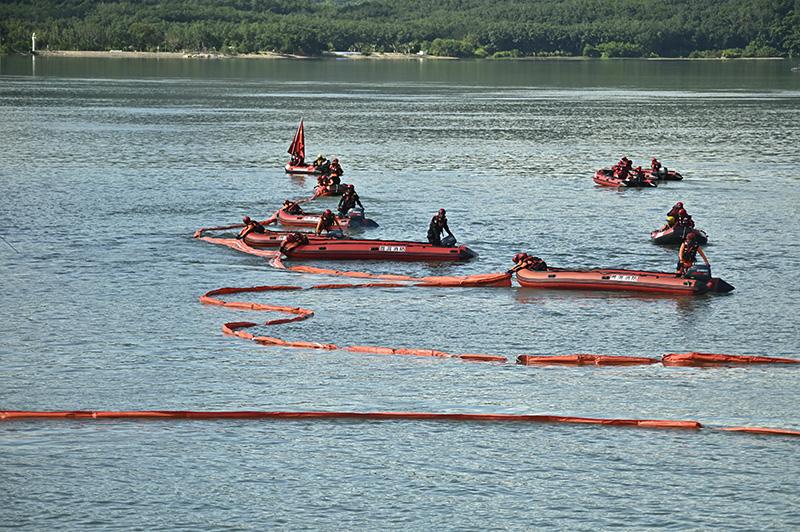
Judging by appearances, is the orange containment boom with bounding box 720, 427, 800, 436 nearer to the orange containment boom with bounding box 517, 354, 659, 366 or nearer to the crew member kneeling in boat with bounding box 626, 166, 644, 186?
the orange containment boom with bounding box 517, 354, 659, 366

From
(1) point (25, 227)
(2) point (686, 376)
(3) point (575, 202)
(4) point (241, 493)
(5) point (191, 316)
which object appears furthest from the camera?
(3) point (575, 202)

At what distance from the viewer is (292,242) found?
6456 centimetres

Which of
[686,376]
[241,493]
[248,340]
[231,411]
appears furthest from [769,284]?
[241,493]

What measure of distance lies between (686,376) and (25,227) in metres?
42.8

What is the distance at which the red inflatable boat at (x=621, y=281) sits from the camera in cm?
5738

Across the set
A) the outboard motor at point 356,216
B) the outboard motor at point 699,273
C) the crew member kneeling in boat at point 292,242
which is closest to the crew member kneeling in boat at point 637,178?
the outboard motor at point 356,216

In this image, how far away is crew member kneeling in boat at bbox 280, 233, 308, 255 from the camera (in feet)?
211

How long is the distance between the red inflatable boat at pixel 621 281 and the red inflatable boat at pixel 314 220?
17674mm

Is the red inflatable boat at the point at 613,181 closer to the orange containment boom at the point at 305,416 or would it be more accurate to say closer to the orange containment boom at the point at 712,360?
the orange containment boom at the point at 712,360

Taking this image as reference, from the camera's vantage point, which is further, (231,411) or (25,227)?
(25,227)

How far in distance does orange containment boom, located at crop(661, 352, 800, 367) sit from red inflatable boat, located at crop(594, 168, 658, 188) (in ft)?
165

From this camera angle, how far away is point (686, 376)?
147 ft

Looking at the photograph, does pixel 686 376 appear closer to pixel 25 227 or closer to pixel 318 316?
pixel 318 316

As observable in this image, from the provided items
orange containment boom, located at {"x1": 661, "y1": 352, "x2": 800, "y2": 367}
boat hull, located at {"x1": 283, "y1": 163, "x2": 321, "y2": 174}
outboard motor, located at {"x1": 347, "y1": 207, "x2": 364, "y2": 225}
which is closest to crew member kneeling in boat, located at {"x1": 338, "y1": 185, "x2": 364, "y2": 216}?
outboard motor, located at {"x1": 347, "y1": 207, "x2": 364, "y2": 225}
